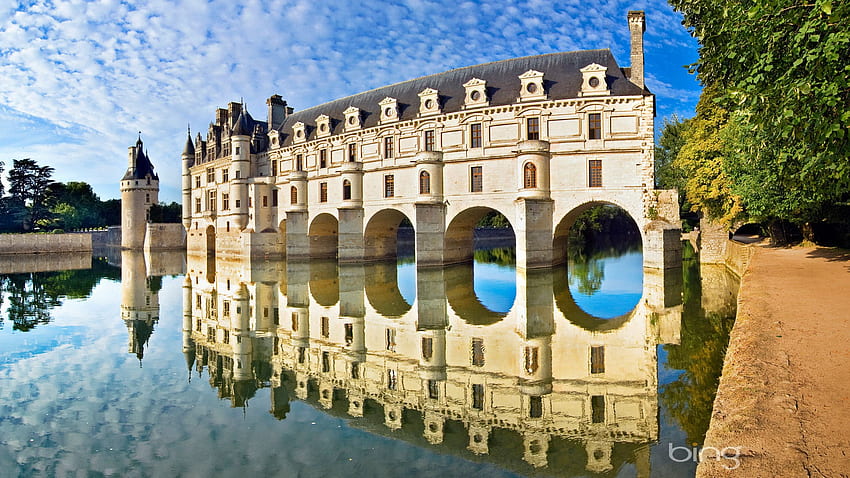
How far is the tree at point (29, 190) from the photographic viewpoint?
7288 cm

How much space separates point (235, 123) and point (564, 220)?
31.2m

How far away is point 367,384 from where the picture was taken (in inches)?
379

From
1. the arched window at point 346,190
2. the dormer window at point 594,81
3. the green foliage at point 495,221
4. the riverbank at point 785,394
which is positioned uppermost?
the dormer window at point 594,81

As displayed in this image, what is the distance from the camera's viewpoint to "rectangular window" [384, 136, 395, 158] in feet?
106

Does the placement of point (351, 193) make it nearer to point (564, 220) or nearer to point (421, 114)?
point (421, 114)

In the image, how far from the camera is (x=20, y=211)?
74375 mm

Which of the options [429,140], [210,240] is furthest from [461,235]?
[210,240]

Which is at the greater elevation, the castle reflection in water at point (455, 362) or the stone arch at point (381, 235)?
the stone arch at point (381, 235)

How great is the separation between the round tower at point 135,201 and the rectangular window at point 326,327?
53.1 meters

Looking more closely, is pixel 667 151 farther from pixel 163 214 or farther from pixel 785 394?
pixel 163 214

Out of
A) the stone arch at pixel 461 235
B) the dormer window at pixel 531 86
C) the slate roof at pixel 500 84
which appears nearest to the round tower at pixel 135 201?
the slate roof at pixel 500 84

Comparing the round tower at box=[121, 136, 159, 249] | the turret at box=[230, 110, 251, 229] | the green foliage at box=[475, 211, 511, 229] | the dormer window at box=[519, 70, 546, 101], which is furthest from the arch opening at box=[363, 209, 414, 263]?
the round tower at box=[121, 136, 159, 249]

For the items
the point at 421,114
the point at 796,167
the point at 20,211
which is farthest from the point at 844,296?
the point at 20,211

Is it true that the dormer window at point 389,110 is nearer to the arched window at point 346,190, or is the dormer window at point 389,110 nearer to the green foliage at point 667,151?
the arched window at point 346,190
